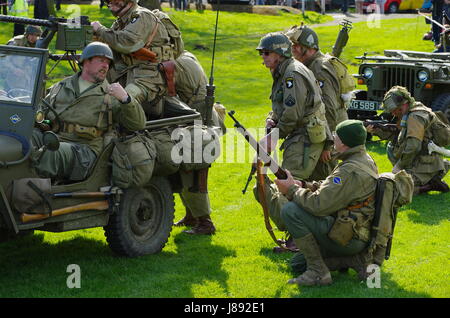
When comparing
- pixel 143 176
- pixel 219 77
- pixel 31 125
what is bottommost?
pixel 219 77

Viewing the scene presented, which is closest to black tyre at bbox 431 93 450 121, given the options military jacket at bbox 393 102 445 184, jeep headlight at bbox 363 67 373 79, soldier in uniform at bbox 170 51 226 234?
jeep headlight at bbox 363 67 373 79

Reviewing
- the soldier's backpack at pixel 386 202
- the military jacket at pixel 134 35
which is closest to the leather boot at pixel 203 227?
the military jacket at pixel 134 35

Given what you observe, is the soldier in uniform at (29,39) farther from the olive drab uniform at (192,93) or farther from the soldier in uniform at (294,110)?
the soldier in uniform at (294,110)

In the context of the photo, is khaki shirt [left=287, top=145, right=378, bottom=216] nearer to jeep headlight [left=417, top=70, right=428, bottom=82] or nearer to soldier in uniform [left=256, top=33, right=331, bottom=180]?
soldier in uniform [left=256, top=33, right=331, bottom=180]

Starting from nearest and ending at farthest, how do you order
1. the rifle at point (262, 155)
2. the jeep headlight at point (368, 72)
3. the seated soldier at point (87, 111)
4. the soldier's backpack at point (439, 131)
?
1. the rifle at point (262, 155)
2. the seated soldier at point (87, 111)
3. the soldier's backpack at point (439, 131)
4. the jeep headlight at point (368, 72)

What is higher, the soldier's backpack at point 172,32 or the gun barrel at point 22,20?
the gun barrel at point 22,20

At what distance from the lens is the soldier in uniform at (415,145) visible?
36.8 ft

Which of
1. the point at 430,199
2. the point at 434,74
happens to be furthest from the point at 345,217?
the point at 434,74

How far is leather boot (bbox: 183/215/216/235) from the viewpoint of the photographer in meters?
9.88

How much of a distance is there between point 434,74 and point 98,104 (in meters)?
8.71

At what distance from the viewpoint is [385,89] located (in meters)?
16.4

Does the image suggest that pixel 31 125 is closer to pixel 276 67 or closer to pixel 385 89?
pixel 276 67

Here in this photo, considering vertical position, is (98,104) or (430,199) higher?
(98,104)

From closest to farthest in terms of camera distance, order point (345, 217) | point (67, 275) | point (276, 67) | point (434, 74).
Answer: point (345, 217)
point (67, 275)
point (276, 67)
point (434, 74)
